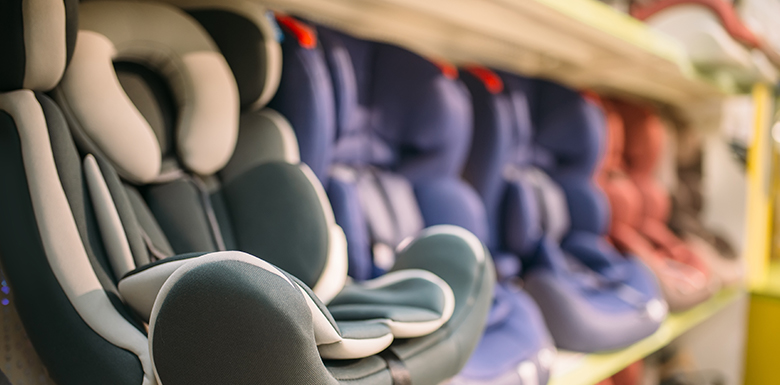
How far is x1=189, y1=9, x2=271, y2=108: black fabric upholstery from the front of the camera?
27.3 inches

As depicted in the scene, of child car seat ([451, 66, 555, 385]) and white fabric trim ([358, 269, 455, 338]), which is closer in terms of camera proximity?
white fabric trim ([358, 269, 455, 338])

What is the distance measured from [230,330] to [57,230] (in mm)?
202

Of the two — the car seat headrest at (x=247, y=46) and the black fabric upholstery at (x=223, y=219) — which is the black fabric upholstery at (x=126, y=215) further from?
the car seat headrest at (x=247, y=46)

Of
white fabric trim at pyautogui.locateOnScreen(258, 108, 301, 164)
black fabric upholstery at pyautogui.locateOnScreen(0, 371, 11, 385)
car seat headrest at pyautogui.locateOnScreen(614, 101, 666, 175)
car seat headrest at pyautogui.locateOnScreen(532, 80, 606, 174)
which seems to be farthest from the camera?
car seat headrest at pyautogui.locateOnScreen(614, 101, 666, 175)

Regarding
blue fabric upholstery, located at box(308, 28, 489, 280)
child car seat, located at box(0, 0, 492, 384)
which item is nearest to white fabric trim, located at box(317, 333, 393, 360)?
child car seat, located at box(0, 0, 492, 384)

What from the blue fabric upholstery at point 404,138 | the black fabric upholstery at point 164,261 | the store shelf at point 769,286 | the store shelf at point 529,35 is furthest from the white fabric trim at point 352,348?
the store shelf at point 769,286

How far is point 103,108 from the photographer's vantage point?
54cm

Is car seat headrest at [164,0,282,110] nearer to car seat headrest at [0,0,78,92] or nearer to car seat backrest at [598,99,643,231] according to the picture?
car seat headrest at [0,0,78,92]

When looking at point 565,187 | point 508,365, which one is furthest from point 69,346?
point 565,187

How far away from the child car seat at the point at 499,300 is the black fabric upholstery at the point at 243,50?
19.3 inches

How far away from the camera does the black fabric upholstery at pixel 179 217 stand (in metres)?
0.60

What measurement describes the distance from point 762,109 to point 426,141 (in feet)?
4.52

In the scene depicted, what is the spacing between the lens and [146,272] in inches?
18.2

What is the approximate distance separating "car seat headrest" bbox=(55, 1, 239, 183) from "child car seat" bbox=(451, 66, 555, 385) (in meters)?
0.48
